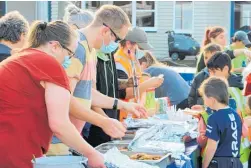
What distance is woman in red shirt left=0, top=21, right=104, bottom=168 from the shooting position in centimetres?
289

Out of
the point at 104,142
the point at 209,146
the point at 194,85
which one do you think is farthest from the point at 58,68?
the point at 194,85

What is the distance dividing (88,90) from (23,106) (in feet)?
3.47

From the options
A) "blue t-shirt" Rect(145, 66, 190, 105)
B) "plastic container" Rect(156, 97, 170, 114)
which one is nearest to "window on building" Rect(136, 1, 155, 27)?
"blue t-shirt" Rect(145, 66, 190, 105)

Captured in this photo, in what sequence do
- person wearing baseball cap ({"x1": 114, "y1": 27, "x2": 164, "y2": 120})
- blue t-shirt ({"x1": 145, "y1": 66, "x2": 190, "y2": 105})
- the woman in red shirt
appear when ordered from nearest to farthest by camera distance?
the woman in red shirt, person wearing baseball cap ({"x1": 114, "y1": 27, "x2": 164, "y2": 120}), blue t-shirt ({"x1": 145, "y1": 66, "x2": 190, "y2": 105})

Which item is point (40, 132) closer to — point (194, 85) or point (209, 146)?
point (209, 146)

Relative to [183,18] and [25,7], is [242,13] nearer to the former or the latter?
[183,18]

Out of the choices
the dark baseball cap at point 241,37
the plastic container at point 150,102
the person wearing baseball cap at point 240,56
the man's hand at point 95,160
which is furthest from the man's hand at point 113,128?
the dark baseball cap at point 241,37

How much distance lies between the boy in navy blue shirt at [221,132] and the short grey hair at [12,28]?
5.52 feet

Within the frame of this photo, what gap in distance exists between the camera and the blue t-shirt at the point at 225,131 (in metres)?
4.89

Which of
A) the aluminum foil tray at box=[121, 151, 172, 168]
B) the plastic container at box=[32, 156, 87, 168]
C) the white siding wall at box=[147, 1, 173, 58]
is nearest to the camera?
the plastic container at box=[32, 156, 87, 168]

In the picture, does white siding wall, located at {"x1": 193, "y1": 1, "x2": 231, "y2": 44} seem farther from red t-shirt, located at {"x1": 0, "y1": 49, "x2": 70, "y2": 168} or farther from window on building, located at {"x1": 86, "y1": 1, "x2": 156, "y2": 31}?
red t-shirt, located at {"x1": 0, "y1": 49, "x2": 70, "y2": 168}

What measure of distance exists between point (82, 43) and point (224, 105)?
5.28ft

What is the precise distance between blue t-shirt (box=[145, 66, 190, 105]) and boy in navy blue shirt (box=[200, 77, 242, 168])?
1669 millimetres

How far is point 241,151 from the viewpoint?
17.7 feet
